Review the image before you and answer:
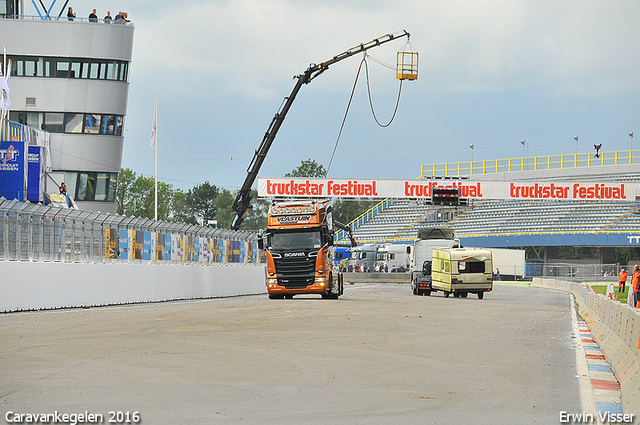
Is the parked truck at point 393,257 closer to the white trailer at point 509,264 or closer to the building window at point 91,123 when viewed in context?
the white trailer at point 509,264

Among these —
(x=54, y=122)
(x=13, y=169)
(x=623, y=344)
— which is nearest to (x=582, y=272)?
(x=54, y=122)

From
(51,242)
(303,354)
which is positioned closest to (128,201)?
(51,242)

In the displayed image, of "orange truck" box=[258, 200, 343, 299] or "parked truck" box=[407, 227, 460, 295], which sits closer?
"orange truck" box=[258, 200, 343, 299]

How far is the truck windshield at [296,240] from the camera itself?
3303cm

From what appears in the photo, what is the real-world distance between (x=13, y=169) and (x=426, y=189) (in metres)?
34.9

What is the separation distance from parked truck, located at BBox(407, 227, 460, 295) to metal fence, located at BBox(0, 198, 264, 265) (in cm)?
1011

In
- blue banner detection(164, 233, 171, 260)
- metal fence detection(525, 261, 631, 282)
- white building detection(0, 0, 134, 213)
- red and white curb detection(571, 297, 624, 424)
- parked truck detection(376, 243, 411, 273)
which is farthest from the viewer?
parked truck detection(376, 243, 411, 273)

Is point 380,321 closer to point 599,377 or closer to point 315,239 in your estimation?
point 599,377

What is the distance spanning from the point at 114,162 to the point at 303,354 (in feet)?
151

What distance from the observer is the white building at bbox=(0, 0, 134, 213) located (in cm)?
5219

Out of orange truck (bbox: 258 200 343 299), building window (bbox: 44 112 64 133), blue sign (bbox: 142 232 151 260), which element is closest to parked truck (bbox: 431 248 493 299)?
orange truck (bbox: 258 200 343 299)

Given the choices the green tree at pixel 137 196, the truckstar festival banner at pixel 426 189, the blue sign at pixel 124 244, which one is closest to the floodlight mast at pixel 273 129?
the truckstar festival banner at pixel 426 189

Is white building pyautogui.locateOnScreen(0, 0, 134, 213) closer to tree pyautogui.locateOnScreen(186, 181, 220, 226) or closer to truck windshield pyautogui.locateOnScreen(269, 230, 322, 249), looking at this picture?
truck windshield pyautogui.locateOnScreen(269, 230, 322, 249)

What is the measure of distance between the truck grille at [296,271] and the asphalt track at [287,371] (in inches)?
547
